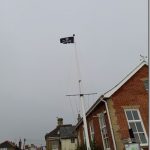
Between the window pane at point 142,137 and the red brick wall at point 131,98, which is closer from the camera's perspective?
the window pane at point 142,137

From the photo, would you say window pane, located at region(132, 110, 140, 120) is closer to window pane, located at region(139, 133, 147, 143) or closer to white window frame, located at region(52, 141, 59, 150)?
window pane, located at region(139, 133, 147, 143)

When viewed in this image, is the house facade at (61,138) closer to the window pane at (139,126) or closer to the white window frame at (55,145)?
the white window frame at (55,145)

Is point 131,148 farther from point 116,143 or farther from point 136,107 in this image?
point 136,107

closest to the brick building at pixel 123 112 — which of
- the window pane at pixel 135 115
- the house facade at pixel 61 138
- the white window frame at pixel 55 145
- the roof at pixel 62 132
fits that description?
the window pane at pixel 135 115

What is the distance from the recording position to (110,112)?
18.5 meters

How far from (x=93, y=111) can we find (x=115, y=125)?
4.58 metres

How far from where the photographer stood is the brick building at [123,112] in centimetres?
1786

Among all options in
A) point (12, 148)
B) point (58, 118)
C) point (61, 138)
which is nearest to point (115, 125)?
point (61, 138)

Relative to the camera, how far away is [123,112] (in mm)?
18719

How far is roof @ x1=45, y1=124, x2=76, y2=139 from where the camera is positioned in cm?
5716

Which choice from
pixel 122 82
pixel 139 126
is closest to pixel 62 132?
pixel 122 82

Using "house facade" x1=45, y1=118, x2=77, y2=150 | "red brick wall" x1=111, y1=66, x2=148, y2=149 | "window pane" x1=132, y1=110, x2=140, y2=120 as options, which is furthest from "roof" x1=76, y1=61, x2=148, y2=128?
"house facade" x1=45, y1=118, x2=77, y2=150

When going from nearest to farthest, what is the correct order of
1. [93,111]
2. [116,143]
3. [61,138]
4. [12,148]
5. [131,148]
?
1. [131,148]
2. [116,143]
3. [93,111]
4. [61,138]
5. [12,148]

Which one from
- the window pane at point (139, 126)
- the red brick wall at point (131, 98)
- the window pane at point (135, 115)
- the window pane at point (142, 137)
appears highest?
the red brick wall at point (131, 98)
